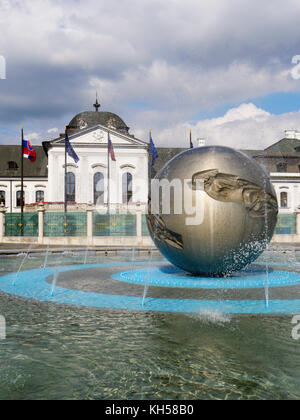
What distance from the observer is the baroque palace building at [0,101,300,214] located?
5731 cm

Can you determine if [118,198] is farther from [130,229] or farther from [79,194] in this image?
[130,229]

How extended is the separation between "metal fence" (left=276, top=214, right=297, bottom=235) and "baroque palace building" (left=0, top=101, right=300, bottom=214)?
25012mm

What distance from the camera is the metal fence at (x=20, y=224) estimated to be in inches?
1247

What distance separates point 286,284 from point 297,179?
5358 cm

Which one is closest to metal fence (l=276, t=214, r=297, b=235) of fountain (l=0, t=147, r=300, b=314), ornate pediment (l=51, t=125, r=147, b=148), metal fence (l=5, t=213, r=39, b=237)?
metal fence (l=5, t=213, r=39, b=237)

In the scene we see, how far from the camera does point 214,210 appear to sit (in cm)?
909

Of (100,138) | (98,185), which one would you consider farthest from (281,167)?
(98,185)

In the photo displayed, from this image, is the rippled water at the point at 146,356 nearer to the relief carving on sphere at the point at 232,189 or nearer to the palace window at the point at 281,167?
the relief carving on sphere at the point at 232,189

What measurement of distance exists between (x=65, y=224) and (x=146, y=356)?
27086 mm

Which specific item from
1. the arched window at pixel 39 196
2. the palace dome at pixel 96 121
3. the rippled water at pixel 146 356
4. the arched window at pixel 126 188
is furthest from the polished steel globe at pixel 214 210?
the arched window at pixel 39 196

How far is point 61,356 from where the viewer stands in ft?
15.6

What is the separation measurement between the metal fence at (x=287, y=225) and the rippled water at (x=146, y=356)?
27.1m

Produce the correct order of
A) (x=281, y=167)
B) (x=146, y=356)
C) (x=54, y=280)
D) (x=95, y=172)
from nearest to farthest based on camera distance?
(x=146, y=356)
(x=54, y=280)
(x=95, y=172)
(x=281, y=167)

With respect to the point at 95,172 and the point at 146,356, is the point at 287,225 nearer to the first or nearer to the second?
the point at 146,356
